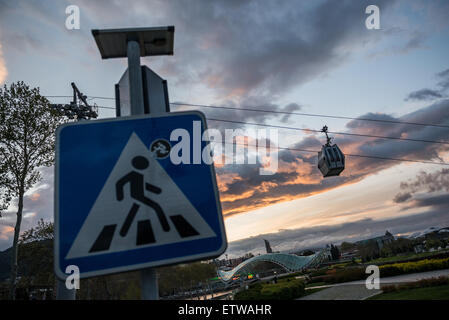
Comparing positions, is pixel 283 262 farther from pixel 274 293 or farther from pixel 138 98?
pixel 138 98

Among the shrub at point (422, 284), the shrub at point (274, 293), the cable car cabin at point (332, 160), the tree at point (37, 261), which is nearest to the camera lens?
the shrub at point (422, 284)

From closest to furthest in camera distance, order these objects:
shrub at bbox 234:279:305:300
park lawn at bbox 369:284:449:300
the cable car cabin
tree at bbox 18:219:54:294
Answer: park lawn at bbox 369:284:449:300 → shrub at bbox 234:279:305:300 → the cable car cabin → tree at bbox 18:219:54:294

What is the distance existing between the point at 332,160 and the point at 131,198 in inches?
729

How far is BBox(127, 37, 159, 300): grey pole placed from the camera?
50.3 inches

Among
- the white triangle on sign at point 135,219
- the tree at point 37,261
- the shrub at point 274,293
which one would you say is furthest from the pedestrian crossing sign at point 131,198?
the tree at point 37,261

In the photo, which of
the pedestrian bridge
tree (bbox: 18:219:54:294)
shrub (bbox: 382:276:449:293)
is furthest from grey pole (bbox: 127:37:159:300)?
the pedestrian bridge

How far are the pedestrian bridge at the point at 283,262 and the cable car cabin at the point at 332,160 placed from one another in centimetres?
4318

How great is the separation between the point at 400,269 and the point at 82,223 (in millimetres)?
29191

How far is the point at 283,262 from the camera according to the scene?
58.6 metres

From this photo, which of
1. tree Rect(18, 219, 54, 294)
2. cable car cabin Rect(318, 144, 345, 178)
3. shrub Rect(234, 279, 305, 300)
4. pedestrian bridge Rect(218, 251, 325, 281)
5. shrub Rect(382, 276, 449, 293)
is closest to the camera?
shrub Rect(382, 276, 449, 293)

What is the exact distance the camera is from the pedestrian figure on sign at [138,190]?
4.21 feet

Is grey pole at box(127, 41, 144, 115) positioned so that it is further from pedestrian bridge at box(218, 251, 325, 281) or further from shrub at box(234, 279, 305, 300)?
pedestrian bridge at box(218, 251, 325, 281)

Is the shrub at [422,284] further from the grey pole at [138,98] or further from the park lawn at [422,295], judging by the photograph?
the grey pole at [138,98]

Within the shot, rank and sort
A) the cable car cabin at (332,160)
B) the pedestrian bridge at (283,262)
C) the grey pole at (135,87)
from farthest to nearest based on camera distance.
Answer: the pedestrian bridge at (283,262)
the cable car cabin at (332,160)
the grey pole at (135,87)
